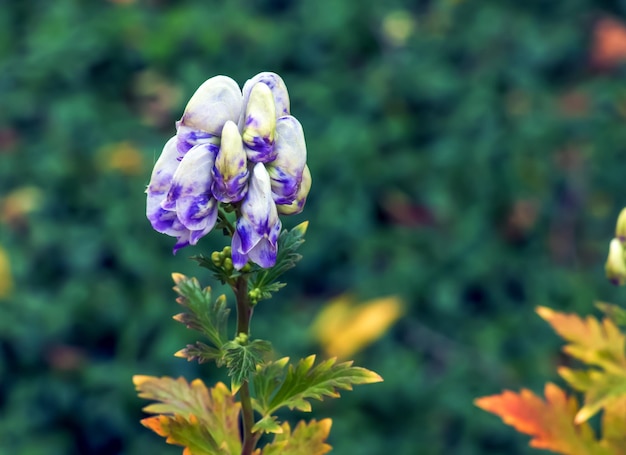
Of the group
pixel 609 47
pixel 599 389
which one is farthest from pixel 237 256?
pixel 609 47

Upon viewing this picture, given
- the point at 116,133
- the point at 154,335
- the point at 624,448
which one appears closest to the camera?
the point at 624,448

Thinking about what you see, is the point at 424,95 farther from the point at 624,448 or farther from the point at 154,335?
the point at 624,448

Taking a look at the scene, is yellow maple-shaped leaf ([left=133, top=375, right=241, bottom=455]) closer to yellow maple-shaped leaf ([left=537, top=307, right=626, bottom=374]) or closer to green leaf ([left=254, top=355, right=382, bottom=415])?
green leaf ([left=254, top=355, right=382, bottom=415])

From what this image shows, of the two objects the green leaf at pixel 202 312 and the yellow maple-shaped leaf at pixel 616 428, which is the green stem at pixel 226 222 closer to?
the green leaf at pixel 202 312

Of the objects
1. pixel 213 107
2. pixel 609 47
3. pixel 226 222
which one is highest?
pixel 609 47

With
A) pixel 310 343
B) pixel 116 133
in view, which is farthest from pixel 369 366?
pixel 116 133

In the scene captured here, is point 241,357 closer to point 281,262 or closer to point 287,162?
point 281,262

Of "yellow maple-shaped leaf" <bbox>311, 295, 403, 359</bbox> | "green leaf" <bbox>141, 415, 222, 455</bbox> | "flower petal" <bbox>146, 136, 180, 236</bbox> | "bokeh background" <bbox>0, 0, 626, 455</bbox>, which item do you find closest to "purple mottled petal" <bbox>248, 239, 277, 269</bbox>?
"flower petal" <bbox>146, 136, 180, 236</bbox>
